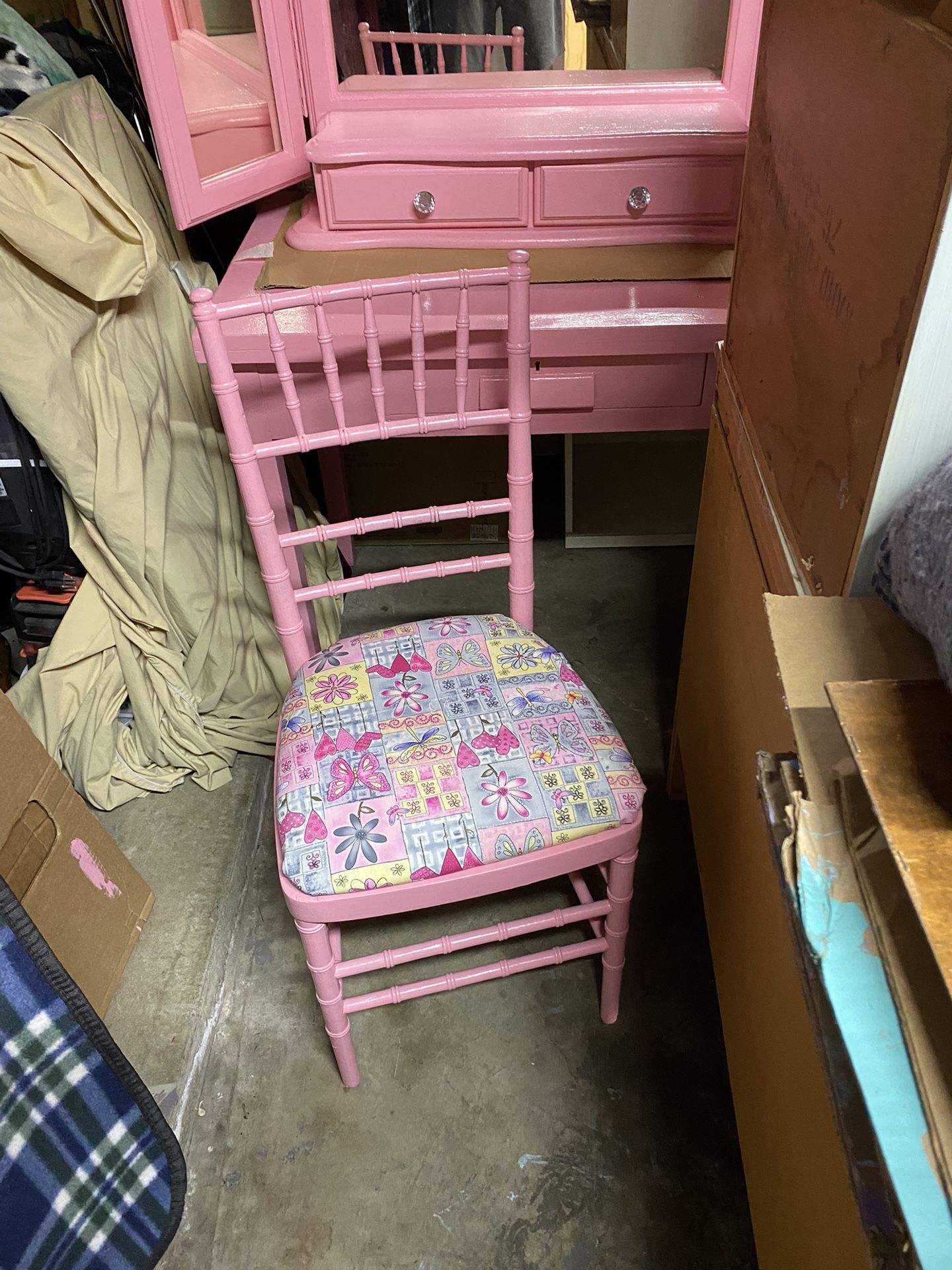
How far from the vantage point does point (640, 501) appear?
6.95 ft

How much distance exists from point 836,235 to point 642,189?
0.86 meters

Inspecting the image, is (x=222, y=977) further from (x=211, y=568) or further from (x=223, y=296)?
(x=223, y=296)

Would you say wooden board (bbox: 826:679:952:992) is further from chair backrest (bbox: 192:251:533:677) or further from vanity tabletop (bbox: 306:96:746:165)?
vanity tabletop (bbox: 306:96:746:165)

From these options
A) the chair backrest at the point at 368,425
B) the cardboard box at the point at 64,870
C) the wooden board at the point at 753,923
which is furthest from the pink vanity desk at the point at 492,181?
the cardboard box at the point at 64,870

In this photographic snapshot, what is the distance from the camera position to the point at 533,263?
55.1 inches

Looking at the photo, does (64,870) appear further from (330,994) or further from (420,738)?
(420,738)

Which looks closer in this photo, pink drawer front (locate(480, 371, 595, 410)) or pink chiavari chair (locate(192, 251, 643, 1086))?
pink chiavari chair (locate(192, 251, 643, 1086))

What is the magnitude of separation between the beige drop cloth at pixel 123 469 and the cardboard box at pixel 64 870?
24 cm

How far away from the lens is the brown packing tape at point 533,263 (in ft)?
4.43

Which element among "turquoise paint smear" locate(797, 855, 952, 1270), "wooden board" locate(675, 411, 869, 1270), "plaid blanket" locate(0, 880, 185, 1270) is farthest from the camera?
"plaid blanket" locate(0, 880, 185, 1270)

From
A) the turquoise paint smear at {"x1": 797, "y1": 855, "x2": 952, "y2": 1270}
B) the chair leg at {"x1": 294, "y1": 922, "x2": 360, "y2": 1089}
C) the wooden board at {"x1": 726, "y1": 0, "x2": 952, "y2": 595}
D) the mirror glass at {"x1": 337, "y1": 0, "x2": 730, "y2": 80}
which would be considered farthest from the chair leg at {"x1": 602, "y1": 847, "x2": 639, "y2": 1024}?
the mirror glass at {"x1": 337, "y1": 0, "x2": 730, "y2": 80}

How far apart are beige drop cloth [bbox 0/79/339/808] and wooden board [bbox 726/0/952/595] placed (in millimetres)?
900

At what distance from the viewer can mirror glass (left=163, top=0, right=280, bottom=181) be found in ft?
4.22

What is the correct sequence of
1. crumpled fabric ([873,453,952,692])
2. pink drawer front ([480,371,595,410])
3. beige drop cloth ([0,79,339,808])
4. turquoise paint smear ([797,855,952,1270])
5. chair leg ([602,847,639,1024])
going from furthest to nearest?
1. pink drawer front ([480,371,595,410])
2. beige drop cloth ([0,79,339,808])
3. chair leg ([602,847,639,1024])
4. crumpled fabric ([873,453,952,692])
5. turquoise paint smear ([797,855,952,1270])
